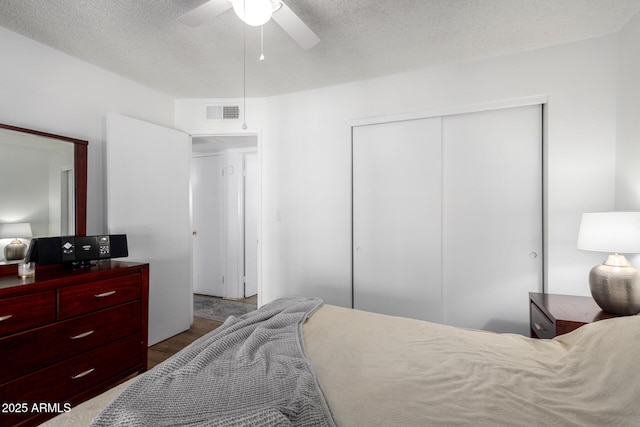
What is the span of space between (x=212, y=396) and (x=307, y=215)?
222 cm

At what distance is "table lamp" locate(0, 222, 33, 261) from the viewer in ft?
6.24

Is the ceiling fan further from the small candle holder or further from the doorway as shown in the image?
the doorway

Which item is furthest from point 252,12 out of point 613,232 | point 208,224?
point 208,224

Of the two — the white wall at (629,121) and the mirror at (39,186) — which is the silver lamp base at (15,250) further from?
the white wall at (629,121)

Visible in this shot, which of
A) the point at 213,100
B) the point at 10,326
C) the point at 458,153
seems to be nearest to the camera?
the point at 10,326

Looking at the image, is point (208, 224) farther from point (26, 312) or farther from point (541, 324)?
point (541, 324)

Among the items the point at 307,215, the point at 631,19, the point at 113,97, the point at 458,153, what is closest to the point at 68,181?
the point at 113,97

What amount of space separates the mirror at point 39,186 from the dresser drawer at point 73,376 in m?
0.79

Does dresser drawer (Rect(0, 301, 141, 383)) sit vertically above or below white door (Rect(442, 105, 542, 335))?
below

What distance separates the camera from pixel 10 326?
1504 mm

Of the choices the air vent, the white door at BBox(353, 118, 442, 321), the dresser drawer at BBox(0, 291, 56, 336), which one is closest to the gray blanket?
the dresser drawer at BBox(0, 291, 56, 336)

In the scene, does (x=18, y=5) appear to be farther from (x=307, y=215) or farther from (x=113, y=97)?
(x=307, y=215)

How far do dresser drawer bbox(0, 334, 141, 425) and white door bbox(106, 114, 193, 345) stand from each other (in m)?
0.71

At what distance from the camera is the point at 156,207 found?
9.25 ft
